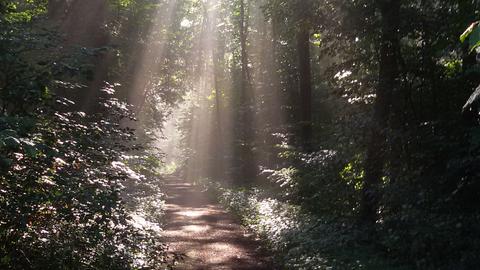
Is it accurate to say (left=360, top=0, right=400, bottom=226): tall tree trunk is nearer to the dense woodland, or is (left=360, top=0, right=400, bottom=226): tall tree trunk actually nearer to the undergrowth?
the dense woodland

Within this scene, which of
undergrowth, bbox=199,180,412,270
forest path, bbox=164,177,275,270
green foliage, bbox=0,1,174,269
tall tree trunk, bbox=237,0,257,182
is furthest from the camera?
tall tree trunk, bbox=237,0,257,182

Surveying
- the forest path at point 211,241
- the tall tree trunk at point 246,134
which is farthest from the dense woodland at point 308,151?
the tall tree trunk at point 246,134

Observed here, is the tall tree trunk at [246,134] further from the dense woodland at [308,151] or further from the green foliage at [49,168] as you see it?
the green foliage at [49,168]

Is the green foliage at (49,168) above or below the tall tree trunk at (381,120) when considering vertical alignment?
below

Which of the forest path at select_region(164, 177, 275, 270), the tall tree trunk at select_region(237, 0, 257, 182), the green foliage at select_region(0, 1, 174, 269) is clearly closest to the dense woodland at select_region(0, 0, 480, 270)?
the green foliage at select_region(0, 1, 174, 269)

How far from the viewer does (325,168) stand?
41.2ft

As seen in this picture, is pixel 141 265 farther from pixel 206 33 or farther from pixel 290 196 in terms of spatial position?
pixel 206 33

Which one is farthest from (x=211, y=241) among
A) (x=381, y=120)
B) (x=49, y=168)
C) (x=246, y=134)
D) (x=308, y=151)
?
(x=246, y=134)

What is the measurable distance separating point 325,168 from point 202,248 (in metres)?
4.00

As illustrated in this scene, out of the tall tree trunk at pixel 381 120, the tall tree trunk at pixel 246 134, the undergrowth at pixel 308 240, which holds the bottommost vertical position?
the undergrowth at pixel 308 240

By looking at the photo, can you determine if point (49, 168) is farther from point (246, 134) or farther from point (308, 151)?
point (246, 134)

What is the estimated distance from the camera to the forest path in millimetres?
10328

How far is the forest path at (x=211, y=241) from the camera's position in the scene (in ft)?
33.9

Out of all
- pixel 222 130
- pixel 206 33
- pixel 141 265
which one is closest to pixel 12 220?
pixel 141 265
